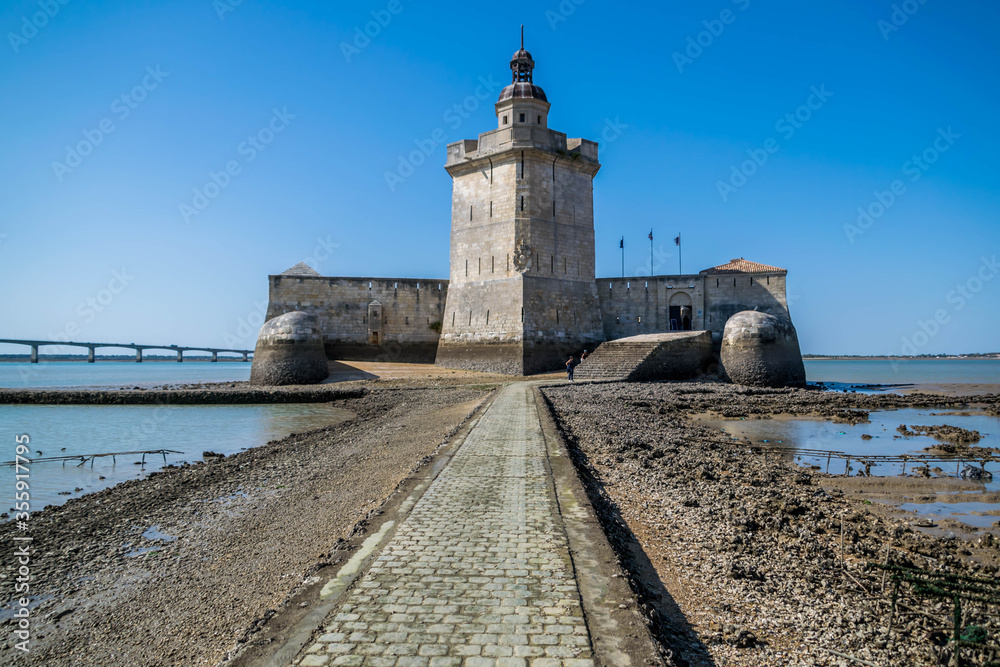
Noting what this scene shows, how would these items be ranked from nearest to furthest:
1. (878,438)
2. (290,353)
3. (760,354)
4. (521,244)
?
(878,438) → (760,354) → (290,353) → (521,244)

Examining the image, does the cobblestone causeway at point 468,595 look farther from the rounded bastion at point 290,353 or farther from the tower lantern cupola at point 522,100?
the tower lantern cupola at point 522,100

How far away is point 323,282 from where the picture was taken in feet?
94.2

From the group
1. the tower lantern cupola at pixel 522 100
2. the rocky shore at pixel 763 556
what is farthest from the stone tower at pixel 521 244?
the rocky shore at pixel 763 556

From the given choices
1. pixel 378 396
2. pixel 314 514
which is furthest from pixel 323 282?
pixel 314 514

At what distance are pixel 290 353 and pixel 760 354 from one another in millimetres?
18999

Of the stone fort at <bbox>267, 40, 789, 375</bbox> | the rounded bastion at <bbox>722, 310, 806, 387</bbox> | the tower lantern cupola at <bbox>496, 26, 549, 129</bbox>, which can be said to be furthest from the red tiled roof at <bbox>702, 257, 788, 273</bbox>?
the tower lantern cupola at <bbox>496, 26, 549, 129</bbox>

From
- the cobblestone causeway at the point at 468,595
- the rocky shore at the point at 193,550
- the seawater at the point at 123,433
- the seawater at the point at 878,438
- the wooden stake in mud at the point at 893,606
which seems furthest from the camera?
the seawater at the point at 123,433

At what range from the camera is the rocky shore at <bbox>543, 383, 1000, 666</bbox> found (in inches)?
123

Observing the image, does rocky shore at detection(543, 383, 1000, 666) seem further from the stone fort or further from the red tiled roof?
the red tiled roof

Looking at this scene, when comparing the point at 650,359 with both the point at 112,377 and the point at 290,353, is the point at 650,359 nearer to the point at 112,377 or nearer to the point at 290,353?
the point at 290,353

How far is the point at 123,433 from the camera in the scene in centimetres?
1441

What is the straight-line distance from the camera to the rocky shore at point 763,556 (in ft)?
10.3

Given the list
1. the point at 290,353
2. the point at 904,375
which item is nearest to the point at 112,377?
the point at 290,353

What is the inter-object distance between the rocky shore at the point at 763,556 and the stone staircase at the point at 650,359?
12.7 metres
